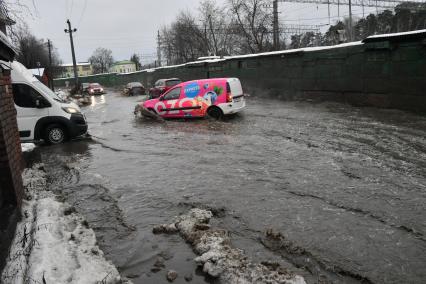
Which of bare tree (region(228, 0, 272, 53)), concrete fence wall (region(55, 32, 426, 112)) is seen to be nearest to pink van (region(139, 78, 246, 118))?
concrete fence wall (region(55, 32, 426, 112))

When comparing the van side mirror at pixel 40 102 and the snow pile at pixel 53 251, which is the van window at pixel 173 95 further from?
the snow pile at pixel 53 251

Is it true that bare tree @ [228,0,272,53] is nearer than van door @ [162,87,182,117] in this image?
No

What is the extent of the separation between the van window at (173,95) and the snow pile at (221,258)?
1065 cm

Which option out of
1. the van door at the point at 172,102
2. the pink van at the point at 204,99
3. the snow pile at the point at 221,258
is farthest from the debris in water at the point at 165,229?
the van door at the point at 172,102

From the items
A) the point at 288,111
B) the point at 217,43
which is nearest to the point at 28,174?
the point at 288,111

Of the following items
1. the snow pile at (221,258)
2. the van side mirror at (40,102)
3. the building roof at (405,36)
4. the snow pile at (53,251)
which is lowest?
the snow pile at (221,258)

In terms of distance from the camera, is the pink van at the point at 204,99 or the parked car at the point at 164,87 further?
the parked car at the point at 164,87

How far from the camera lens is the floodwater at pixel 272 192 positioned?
15.6 ft

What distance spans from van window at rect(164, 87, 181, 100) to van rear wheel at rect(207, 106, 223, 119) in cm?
147

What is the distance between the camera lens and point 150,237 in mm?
5504

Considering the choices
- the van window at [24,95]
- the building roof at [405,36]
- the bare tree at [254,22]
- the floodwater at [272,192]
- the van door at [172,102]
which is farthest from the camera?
the bare tree at [254,22]

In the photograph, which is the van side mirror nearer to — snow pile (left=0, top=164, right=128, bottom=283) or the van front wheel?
the van front wheel

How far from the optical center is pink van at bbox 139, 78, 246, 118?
15.2 meters

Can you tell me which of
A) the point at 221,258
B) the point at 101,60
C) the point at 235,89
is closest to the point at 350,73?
the point at 235,89
